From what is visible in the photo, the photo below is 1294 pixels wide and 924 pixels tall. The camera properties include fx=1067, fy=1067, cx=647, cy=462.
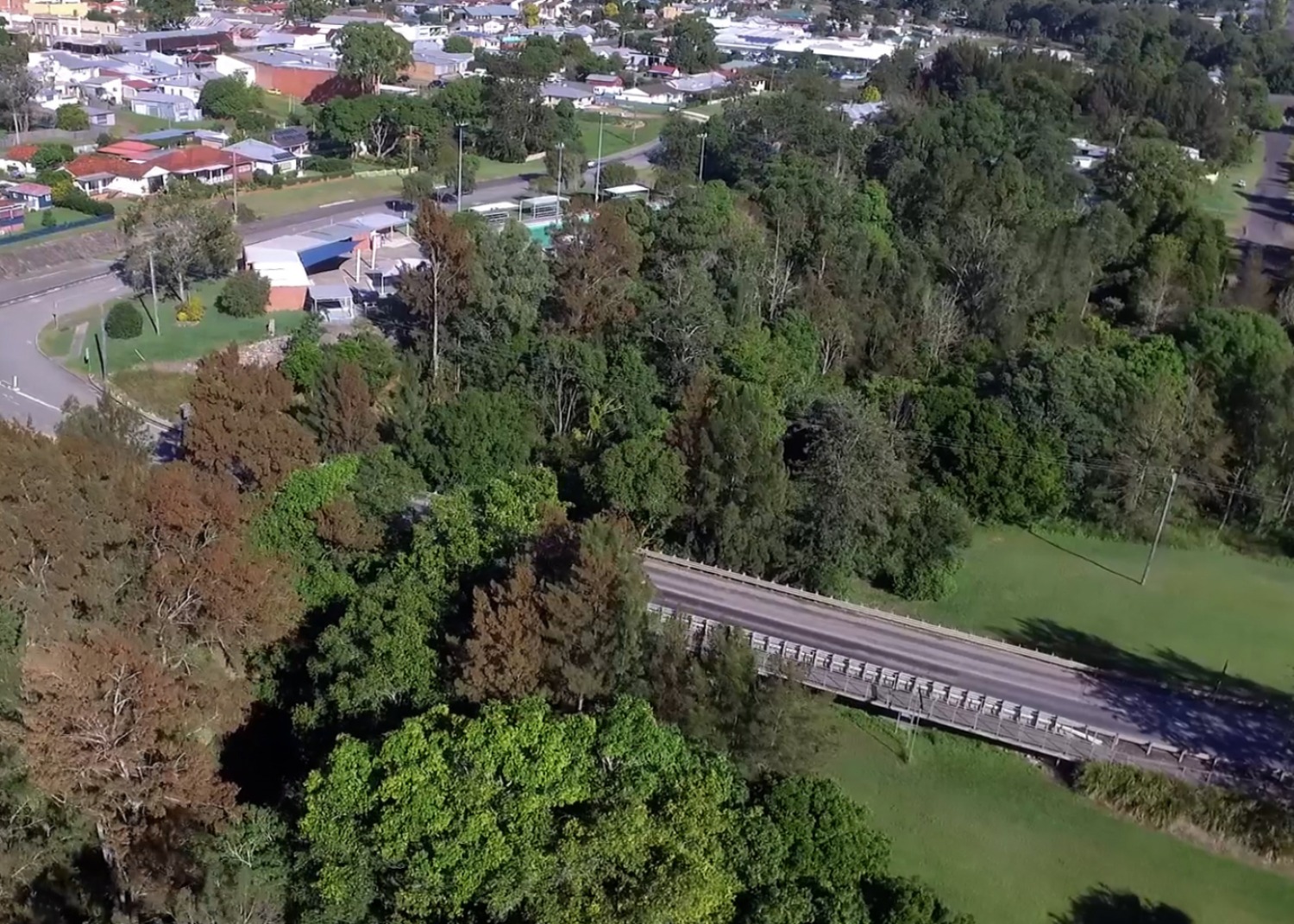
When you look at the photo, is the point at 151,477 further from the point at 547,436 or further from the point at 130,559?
the point at 547,436

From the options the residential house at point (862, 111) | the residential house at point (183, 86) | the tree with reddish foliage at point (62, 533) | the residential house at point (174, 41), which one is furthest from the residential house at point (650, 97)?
the tree with reddish foliage at point (62, 533)

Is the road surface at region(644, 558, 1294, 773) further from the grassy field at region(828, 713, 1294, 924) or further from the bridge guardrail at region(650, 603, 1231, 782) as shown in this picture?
the grassy field at region(828, 713, 1294, 924)

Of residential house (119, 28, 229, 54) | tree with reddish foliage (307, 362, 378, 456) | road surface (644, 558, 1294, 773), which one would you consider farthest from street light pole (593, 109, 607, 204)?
residential house (119, 28, 229, 54)

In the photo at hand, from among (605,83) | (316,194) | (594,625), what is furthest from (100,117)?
(594,625)

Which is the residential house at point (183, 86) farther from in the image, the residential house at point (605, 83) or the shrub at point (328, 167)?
the residential house at point (605, 83)

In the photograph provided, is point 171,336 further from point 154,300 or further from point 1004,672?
point 1004,672

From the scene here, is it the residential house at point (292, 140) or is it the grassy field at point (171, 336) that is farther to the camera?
the residential house at point (292, 140)
